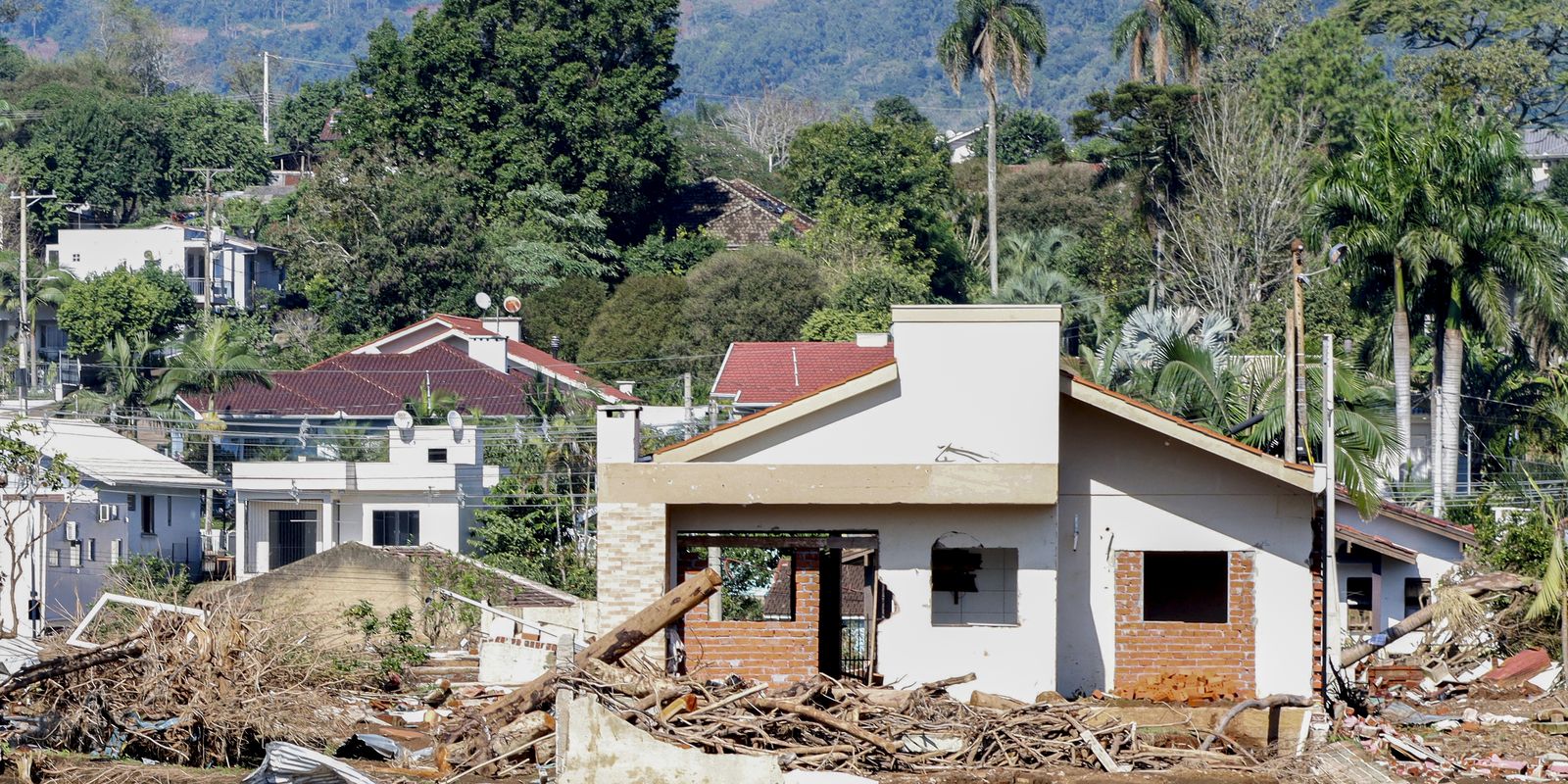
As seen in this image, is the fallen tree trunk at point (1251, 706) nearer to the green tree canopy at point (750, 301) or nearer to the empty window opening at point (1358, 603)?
the empty window opening at point (1358, 603)

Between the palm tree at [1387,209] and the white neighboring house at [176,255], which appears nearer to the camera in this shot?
the palm tree at [1387,209]

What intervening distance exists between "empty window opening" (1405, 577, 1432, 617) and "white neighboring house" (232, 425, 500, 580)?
21476mm

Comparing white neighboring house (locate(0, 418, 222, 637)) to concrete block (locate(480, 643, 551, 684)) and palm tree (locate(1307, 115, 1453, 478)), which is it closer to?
concrete block (locate(480, 643, 551, 684))

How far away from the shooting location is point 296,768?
18969 millimetres

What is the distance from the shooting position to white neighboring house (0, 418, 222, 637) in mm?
38781

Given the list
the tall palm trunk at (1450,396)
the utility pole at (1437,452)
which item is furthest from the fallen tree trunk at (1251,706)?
the tall palm trunk at (1450,396)

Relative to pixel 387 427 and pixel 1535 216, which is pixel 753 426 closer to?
pixel 1535 216

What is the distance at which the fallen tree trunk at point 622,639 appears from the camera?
2186 cm

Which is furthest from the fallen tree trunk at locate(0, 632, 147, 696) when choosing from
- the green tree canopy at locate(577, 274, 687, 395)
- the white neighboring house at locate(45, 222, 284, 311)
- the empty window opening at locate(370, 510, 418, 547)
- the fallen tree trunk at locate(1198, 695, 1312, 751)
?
the white neighboring house at locate(45, 222, 284, 311)

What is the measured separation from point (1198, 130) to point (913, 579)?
44.1 m

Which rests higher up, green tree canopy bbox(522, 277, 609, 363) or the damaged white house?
green tree canopy bbox(522, 277, 609, 363)

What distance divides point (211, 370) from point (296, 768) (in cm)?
3819

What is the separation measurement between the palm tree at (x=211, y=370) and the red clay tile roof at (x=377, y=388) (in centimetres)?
53

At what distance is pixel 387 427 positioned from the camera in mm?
55844
